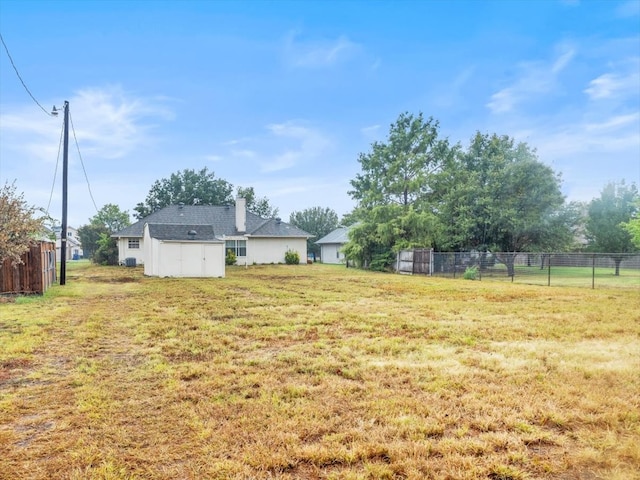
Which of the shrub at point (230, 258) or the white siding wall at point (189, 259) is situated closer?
the white siding wall at point (189, 259)

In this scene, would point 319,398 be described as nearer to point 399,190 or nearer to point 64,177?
point 64,177

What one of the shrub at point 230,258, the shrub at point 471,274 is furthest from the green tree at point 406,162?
the shrub at point 230,258

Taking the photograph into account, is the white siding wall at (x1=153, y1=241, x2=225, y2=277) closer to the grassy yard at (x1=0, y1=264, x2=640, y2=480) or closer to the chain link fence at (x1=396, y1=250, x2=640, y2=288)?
the chain link fence at (x1=396, y1=250, x2=640, y2=288)

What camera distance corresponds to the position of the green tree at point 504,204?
944 inches

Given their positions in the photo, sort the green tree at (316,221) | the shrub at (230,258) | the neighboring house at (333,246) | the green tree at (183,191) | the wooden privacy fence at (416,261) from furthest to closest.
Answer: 1. the green tree at (316,221)
2. the green tree at (183,191)
3. the neighboring house at (333,246)
4. the shrub at (230,258)
5. the wooden privacy fence at (416,261)

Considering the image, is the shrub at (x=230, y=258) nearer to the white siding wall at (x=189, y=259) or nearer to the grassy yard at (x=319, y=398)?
the white siding wall at (x=189, y=259)

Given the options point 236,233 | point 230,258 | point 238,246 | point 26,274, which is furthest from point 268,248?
point 26,274

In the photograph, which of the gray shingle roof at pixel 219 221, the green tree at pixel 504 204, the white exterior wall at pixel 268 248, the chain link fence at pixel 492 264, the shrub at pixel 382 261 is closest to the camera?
the chain link fence at pixel 492 264

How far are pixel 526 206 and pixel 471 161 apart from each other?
514cm

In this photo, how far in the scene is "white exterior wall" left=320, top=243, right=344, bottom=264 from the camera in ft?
128

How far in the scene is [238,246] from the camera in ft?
101

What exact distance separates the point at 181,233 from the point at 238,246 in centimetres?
1091

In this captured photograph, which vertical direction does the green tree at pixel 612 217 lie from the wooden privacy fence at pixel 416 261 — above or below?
above

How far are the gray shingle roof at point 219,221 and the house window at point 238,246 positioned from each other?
68 centimetres
